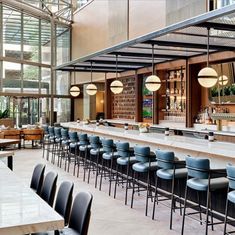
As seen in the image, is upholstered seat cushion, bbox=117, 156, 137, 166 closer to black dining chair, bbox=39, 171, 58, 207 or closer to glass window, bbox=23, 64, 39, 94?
black dining chair, bbox=39, 171, 58, 207

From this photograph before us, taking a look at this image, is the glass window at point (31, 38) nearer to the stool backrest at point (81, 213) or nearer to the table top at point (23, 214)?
the table top at point (23, 214)

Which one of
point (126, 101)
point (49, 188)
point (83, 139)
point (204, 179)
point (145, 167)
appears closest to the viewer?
point (49, 188)

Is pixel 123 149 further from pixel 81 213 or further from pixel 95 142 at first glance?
pixel 81 213

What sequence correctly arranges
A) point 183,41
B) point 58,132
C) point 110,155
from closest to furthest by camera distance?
1. point 110,155
2. point 183,41
3. point 58,132

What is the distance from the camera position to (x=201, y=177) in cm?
393

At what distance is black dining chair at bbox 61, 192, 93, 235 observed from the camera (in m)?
2.36

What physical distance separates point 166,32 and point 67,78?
11405 millimetres

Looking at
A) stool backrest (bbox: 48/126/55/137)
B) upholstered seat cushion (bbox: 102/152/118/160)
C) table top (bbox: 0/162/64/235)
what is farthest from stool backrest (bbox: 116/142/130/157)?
stool backrest (bbox: 48/126/55/137)

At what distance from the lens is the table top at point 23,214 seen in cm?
187

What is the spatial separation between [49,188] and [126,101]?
10.3 metres

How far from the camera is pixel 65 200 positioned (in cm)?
282

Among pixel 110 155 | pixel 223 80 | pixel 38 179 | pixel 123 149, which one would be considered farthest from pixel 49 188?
pixel 223 80

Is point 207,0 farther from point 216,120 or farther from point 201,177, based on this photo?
point 201,177

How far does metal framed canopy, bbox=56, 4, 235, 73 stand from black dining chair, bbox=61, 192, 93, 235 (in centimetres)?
327
